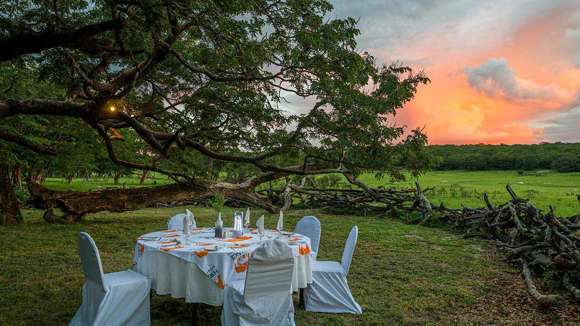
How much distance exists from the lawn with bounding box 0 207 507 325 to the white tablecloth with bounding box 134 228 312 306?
1.46 feet

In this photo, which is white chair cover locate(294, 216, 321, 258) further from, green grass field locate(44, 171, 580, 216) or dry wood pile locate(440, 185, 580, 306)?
green grass field locate(44, 171, 580, 216)

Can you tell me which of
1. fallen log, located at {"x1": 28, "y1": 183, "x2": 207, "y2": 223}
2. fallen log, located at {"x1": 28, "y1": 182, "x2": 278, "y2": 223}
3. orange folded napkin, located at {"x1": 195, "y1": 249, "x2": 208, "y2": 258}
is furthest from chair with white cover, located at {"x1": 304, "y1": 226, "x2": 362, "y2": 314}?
fallen log, located at {"x1": 28, "y1": 183, "x2": 207, "y2": 223}

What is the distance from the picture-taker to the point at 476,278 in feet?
19.8

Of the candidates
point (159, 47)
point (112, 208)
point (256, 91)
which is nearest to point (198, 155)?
point (112, 208)

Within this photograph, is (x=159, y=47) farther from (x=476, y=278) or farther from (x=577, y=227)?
(x=577, y=227)

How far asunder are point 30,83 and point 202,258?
951 centimetres

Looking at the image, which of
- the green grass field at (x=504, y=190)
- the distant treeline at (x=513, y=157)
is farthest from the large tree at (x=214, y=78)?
the distant treeline at (x=513, y=157)

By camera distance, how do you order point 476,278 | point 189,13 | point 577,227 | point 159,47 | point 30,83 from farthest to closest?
point 30,83, point 577,227, point 476,278, point 159,47, point 189,13

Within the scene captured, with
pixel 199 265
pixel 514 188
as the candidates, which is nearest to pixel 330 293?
pixel 199 265

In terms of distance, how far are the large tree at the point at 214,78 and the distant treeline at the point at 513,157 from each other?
31.6 ft

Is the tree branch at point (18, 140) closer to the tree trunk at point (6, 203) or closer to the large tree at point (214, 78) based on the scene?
the large tree at point (214, 78)

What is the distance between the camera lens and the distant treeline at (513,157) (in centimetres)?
1888

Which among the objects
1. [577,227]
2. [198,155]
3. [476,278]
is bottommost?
[476,278]

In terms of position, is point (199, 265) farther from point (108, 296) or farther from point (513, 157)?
point (513, 157)
